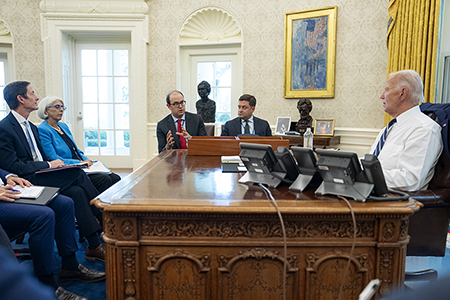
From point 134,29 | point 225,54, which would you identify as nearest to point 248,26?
point 225,54

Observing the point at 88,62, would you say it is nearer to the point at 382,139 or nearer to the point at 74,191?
the point at 74,191

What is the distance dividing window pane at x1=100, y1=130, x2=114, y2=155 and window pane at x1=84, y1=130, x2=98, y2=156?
115 millimetres

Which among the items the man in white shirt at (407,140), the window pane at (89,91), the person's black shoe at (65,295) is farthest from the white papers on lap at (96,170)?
the window pane at (89,91)

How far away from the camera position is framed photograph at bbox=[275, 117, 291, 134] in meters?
5.37

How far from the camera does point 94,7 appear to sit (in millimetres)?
5637

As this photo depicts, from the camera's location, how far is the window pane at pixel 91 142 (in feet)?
20.9

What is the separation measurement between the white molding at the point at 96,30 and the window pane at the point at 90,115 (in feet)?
1.87

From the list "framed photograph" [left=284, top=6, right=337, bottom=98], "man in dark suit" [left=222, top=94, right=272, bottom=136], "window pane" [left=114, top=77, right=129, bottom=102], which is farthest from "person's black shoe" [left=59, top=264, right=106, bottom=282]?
"window pane" [left=114, top=77, right=129, bottom=102]

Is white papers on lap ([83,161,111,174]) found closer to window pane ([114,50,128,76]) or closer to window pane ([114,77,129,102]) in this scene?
window pane ([114,77,129,102])

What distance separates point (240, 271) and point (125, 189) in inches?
23.6

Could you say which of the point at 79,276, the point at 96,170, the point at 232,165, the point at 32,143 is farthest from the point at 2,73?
the point at 232,165

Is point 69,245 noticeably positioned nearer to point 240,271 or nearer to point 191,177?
point 191,177

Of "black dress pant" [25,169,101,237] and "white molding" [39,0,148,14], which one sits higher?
"white molding" [39,0,148,14]

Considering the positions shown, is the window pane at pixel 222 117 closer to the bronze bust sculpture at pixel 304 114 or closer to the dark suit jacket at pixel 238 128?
the bronze bust sculpture at pixel 304 114
